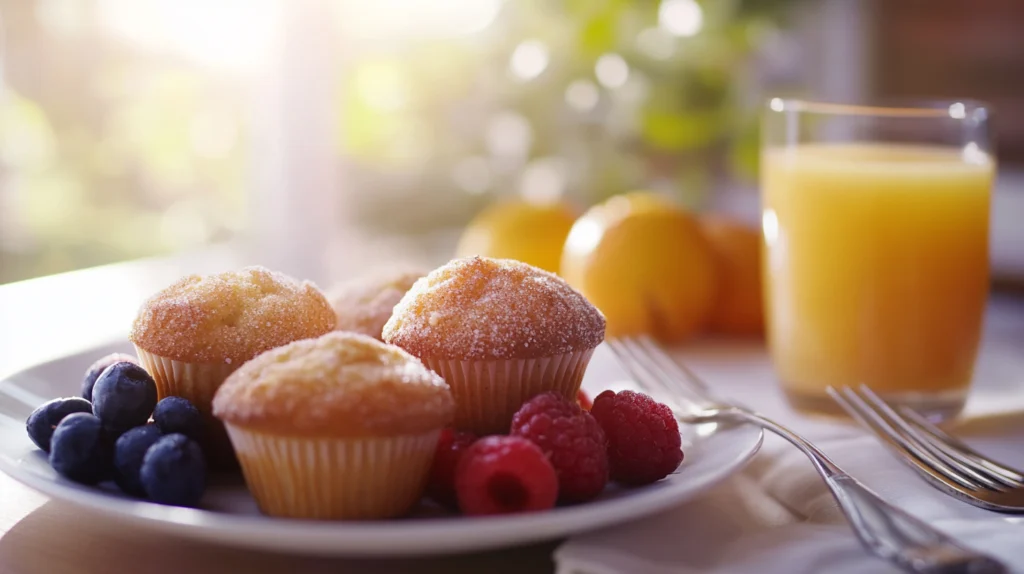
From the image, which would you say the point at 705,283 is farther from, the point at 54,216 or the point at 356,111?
the point at 54,216

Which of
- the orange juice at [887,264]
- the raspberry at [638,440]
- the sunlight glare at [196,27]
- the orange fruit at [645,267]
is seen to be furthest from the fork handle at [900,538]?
the sunlight glare at [196,27]

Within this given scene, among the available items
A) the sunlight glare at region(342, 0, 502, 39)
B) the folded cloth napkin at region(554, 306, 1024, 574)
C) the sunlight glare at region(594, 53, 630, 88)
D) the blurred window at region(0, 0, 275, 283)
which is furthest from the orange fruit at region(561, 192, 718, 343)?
the blurred window at region(0, 0, 275, 283)

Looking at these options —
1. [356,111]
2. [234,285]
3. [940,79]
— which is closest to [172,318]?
[234,285]

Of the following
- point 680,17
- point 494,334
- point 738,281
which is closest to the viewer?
point 494,334

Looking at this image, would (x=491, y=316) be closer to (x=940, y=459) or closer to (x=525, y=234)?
(x=940, y=459)

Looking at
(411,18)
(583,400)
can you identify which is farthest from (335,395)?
(411,18)

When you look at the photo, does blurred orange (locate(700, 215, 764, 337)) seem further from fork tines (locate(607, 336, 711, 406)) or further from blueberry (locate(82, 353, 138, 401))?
blueberry (locate(82, 353, 138, 401))
